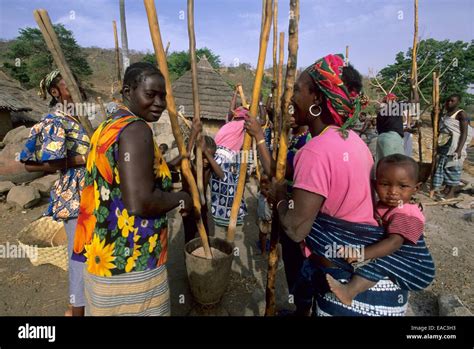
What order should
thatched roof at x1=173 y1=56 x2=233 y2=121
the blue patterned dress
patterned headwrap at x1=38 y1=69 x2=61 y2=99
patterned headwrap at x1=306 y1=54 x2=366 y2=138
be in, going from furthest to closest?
thatched roof at x1=173 y1=56 x2=233 y2=121
patterned headwrap at x1=38 y1=69 x2=61 y2=99
the blue patterned dress
patterned headwrap at x1=306 y1=54 x2=366 y2=138

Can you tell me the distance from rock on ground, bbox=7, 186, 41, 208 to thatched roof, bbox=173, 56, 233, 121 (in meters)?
5.27

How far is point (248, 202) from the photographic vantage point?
630 cm

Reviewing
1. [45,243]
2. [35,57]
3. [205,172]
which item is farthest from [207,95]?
[35,57]

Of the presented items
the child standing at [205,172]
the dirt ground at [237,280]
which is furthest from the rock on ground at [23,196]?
the child standing at [205,172]

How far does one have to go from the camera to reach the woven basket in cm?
346

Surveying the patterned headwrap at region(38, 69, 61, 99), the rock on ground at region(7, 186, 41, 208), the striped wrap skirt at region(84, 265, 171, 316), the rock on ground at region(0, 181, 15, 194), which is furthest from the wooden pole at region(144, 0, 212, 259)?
the rock on ground at region(0, 181, 15, 194)

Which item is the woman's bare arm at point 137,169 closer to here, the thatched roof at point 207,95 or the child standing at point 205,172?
the child standing at point 205,172

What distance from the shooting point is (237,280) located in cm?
343

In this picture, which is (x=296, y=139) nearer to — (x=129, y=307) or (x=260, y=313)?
(x=260, y=313)

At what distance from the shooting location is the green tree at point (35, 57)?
19.5m

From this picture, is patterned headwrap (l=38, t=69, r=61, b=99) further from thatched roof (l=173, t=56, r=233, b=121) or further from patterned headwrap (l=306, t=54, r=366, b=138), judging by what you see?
thatched roof (l=173, t=56, r=233, b=121)

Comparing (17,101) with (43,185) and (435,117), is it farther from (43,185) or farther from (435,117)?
(435,117)

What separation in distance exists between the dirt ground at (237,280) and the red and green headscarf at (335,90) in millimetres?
2126

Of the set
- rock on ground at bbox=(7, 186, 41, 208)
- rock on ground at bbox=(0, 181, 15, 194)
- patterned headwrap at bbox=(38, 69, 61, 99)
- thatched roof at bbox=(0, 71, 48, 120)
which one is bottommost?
rock on ground at bbox=(7, 186, 41, 208)
